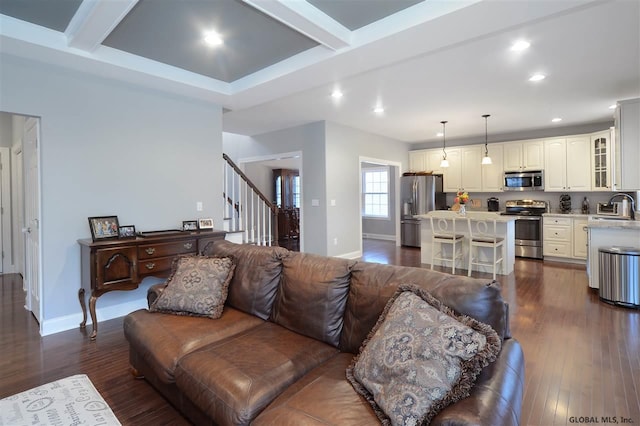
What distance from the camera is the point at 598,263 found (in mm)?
4109

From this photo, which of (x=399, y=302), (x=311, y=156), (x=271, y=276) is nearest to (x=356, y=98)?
(x=311, y=156)

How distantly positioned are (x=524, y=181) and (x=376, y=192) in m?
3.88

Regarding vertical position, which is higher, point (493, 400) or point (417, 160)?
point (417, 160)

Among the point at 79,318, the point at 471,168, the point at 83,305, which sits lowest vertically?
the point at 79,318

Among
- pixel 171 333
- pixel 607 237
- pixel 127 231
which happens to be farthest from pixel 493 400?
pixel 607 237

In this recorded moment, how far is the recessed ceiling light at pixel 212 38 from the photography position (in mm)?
2895

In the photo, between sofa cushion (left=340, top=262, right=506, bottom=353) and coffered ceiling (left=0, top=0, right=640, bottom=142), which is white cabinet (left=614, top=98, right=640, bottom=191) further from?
sofa cushion (left=340, top=262, right=506, bottom=353)

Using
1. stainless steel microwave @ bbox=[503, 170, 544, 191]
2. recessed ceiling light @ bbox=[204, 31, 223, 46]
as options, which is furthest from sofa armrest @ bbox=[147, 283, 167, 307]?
stainless steel microwave @ bbox=[503, 170, 544, 191]

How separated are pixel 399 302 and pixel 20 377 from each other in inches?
111

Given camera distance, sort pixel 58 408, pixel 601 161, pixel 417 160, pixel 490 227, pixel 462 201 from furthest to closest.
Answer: pixel 417 160, pixel 462 201, pixel 601 161, pixel 490 227, pixel 58 408

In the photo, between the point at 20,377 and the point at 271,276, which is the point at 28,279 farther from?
the point at 271,276

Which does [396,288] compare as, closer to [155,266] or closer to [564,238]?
[155,266]

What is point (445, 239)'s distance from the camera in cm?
534

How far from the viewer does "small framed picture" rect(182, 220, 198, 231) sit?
4.02m
